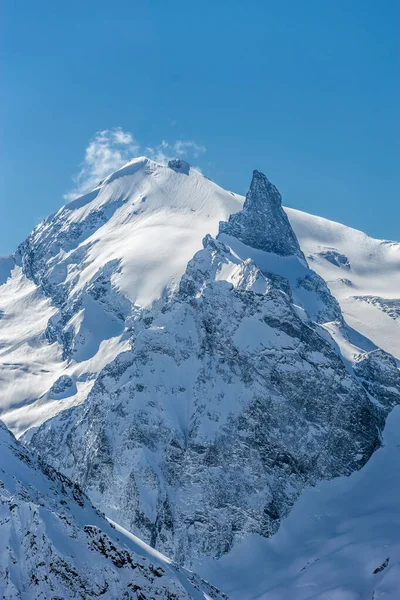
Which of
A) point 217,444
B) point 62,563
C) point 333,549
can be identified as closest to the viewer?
point 62,563

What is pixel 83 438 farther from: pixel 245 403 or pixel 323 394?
pixel 323 394

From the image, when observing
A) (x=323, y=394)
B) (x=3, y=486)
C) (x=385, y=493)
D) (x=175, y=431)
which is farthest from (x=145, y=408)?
(x=3, y=486)

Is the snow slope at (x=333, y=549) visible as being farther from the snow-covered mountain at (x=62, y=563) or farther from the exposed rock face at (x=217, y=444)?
the snow-covered mountain at (x=62, y=563)

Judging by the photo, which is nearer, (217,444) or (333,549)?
(333,549)

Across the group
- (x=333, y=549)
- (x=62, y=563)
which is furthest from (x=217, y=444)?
(x=62, y=563)

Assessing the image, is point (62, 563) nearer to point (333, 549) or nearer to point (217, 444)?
point (333, 549)

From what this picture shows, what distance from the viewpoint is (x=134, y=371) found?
198 meters

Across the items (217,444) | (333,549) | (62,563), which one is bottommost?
(333,549)

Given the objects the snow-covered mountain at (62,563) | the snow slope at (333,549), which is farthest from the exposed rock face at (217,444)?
the snow-covered mountain at (62,563)

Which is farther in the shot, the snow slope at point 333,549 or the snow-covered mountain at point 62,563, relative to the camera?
the snow slope at point 333,549

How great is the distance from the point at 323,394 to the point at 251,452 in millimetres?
22737

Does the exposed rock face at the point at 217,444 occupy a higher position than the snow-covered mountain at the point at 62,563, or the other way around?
the exposed rock face at the point at 217,444

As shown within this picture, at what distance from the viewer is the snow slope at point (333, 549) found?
5827 inches

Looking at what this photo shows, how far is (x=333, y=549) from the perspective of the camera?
162 metres
